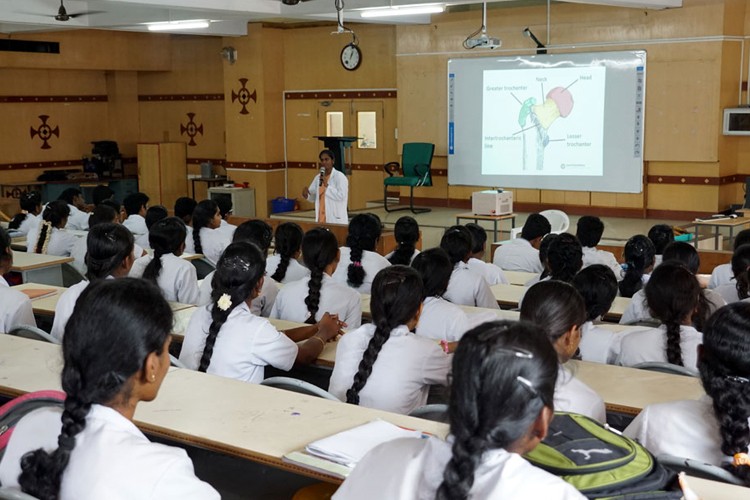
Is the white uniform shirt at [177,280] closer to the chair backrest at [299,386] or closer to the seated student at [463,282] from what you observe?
the seated student at [463,282]

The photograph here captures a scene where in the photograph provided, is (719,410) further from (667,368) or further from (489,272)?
(489,272)

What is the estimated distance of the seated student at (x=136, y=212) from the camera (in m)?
7.49

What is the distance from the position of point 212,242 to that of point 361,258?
1785 mm

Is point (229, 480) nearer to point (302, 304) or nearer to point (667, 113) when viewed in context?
point (302, 304)

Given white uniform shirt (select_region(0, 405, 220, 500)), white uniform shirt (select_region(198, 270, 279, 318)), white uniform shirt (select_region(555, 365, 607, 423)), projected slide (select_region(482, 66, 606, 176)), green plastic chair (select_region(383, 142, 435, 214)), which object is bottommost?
white uniform shirt (select_region(198, 270, 279, 318))

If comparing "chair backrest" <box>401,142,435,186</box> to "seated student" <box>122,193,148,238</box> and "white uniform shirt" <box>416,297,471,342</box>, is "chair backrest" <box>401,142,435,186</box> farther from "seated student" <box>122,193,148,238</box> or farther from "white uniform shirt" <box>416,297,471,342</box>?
"white uniform shirt" <box>416,297,471,342</box>

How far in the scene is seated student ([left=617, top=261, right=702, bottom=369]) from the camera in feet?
10.4

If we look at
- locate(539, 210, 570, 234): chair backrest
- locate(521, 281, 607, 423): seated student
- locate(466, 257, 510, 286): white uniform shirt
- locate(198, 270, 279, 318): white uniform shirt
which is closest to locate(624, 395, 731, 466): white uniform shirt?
locate(521, 281, 607, 423): seated student

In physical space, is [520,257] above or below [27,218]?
below

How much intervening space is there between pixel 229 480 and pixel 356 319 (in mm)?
1262

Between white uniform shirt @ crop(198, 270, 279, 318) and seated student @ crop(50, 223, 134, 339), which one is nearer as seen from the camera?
seated student @ crop(50, 223, 134, 339)

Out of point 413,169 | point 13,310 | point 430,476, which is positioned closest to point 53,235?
point 13,310

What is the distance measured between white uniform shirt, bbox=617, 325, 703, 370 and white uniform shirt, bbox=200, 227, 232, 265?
387 cm

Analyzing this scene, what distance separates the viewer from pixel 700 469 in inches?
80.4
